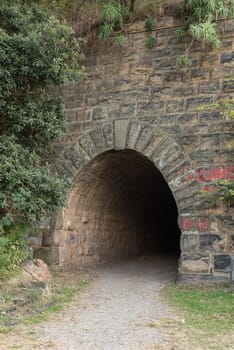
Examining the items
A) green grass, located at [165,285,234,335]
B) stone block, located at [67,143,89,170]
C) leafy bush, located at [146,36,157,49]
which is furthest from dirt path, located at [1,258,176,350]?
leafy bush, located at [146,36,157,49]

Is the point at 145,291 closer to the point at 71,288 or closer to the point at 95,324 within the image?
the point at 71,288

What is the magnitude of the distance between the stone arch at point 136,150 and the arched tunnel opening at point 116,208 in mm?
199

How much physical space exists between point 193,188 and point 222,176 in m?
0.52

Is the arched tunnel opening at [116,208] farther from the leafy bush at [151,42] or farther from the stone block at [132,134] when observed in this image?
the leafy bush at [151,42]

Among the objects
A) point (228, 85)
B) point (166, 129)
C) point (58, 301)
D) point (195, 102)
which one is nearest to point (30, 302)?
point (58, 301)

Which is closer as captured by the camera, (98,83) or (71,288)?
(71,288)

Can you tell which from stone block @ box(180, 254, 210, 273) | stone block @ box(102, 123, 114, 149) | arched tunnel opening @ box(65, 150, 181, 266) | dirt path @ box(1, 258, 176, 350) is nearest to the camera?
dirt path @ box(1, 258, 176, 350)

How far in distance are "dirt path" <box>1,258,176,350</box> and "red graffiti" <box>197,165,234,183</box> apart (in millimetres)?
1933

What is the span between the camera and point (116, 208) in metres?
10.9

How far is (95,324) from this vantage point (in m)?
5.63

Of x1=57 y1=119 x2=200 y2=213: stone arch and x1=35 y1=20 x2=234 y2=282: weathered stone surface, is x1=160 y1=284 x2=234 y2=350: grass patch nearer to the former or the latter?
x1=35 y1=20 x2=234 y2=282: weathered stone surface

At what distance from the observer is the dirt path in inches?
192

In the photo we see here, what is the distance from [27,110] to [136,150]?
2.11m

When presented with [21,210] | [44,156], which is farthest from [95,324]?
[44,156]
